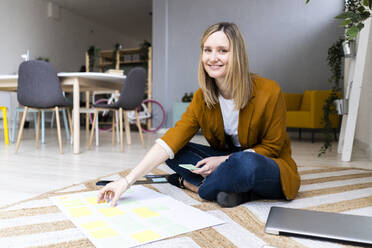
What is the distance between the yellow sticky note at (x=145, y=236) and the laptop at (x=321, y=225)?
13.4 inches


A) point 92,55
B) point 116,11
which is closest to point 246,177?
point 92,55

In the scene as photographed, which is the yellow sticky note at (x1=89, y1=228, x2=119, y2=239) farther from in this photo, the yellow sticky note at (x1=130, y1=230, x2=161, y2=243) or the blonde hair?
the blonde hair

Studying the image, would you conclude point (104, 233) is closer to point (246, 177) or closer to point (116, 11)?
point (246, 177)

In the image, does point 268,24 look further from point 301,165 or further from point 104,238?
point 104,238

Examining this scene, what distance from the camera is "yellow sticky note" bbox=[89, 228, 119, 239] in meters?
0.86

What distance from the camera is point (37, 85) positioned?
2.62 m

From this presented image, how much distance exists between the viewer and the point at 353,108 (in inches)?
93.3

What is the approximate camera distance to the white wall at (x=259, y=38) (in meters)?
4.52

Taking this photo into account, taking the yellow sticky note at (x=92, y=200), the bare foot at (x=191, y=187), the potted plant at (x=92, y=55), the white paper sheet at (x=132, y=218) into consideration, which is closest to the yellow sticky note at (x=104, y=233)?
the white paper sheet at (x=132, y=218)

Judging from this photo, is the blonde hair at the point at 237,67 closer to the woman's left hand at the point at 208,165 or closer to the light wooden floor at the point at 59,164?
the woman's left hand at the point at 208,165

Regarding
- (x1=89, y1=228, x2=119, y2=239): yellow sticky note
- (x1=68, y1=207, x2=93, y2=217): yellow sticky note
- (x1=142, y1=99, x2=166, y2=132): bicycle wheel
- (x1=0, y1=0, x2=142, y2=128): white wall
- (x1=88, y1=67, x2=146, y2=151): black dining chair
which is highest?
(x1=0, y1=0, x2=142, y2=128): white wall

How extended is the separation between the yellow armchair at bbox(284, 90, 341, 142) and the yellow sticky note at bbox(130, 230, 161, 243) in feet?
10.2

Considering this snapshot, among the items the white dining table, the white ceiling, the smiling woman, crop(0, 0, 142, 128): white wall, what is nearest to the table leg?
the white dining table

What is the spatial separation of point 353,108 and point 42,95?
259 centimetres
